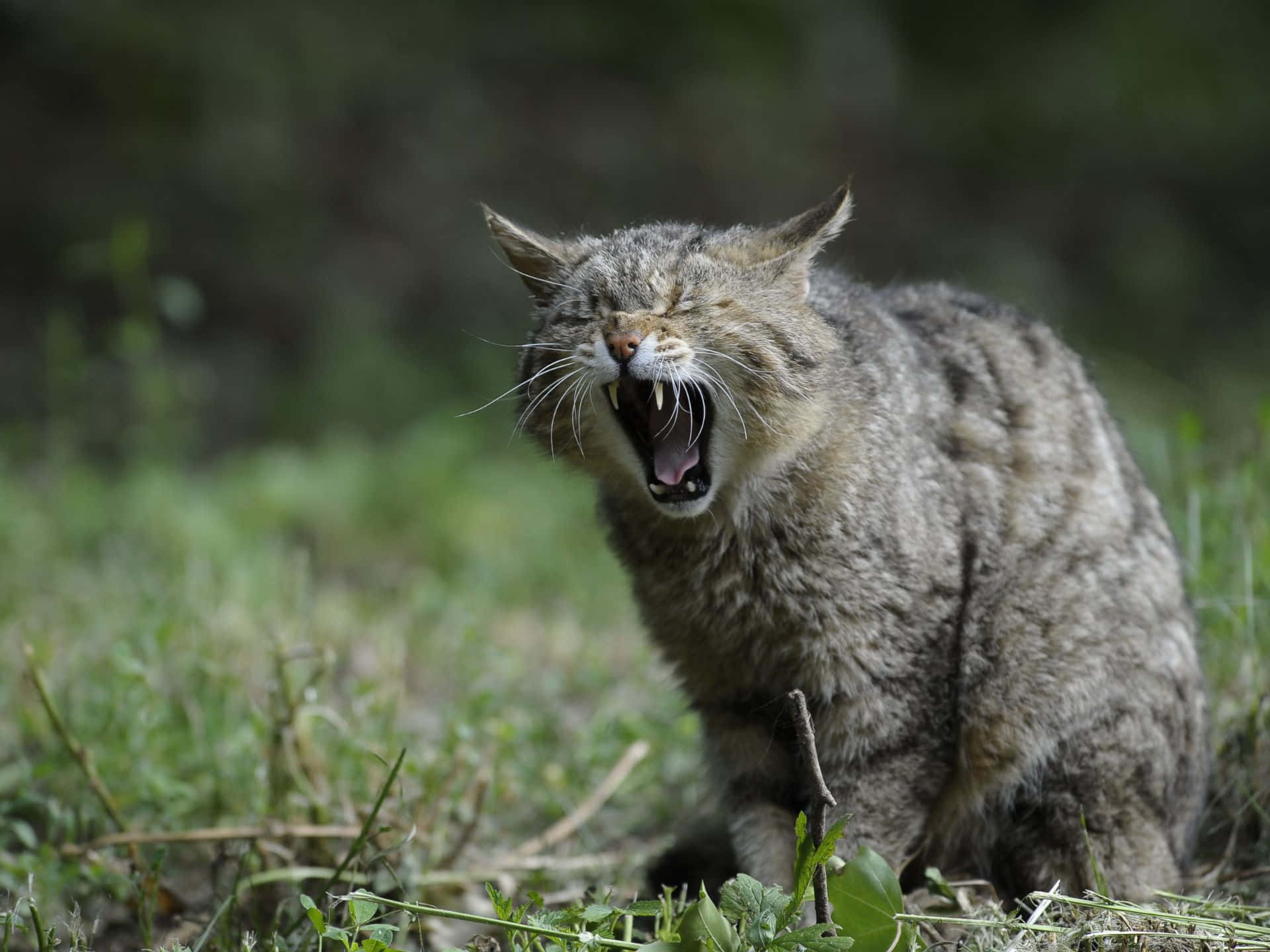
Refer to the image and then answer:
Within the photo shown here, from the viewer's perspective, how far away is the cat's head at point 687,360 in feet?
8.98

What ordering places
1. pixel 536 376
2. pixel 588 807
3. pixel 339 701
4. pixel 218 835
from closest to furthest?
pixel 536 376 → pixel 218 835 → pixel 588 807 → pixel 339 701

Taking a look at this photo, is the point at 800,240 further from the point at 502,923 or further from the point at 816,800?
the point at 502,923

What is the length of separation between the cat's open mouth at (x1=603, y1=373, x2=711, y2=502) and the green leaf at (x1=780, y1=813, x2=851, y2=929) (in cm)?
86

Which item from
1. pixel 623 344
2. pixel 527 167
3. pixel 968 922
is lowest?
pixel 968 922

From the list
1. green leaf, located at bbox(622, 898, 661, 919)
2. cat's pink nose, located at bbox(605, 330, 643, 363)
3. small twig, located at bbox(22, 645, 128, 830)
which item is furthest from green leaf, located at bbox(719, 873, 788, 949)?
small twig, located at bbox(22, 645, 128, 830)

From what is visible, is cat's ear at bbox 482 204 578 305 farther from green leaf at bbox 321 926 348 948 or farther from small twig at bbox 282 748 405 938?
green leaf at bbox 321 926 348 948

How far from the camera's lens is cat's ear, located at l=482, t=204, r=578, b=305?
3068 mm

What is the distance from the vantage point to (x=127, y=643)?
3.57 m

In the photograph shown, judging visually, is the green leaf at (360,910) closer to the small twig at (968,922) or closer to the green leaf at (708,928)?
the green leaf at (708,928)

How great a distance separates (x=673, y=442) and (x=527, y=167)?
819cm

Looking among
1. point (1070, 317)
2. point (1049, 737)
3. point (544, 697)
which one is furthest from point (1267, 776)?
point (1070, 317)

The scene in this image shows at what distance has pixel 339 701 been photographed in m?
4.36

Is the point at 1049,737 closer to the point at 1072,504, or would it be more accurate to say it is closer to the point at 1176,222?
the point at 1072,504

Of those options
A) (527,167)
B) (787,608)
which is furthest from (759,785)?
(527,167)
